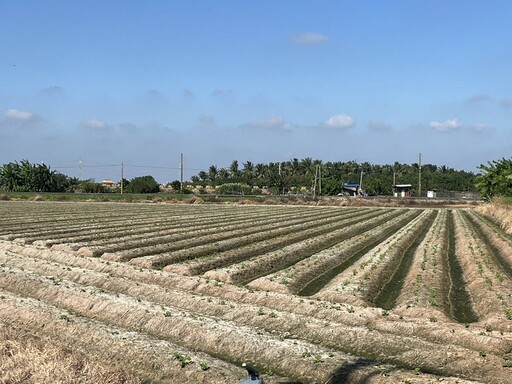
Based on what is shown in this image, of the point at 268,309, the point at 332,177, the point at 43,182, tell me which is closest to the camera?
the point at 268,309

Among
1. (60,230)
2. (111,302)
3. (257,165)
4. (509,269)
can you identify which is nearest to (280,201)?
(60,230)

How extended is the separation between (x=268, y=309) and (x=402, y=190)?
11256cm

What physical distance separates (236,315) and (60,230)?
68.3 feet

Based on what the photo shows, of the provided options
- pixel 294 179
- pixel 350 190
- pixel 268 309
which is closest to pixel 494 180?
pixel 268 309

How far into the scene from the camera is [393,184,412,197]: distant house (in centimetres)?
11325

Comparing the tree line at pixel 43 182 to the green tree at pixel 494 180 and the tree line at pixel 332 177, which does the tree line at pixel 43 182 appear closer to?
the tree line at pixel 332 177

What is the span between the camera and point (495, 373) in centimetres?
850

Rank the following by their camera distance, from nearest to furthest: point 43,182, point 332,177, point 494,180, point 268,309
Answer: point 268,309
point 494,180
point 43,182
point 332,177

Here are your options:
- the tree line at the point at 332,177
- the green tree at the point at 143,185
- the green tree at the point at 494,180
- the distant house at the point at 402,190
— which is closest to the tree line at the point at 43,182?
the green tree at the point at 143,185

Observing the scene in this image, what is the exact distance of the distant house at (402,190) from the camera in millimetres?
113250

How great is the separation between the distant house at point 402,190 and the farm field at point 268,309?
302 feet

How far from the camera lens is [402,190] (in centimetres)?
11975

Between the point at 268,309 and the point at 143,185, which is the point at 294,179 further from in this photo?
the point at 268,309

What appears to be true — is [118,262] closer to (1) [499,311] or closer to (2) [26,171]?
(1) [499,311]
